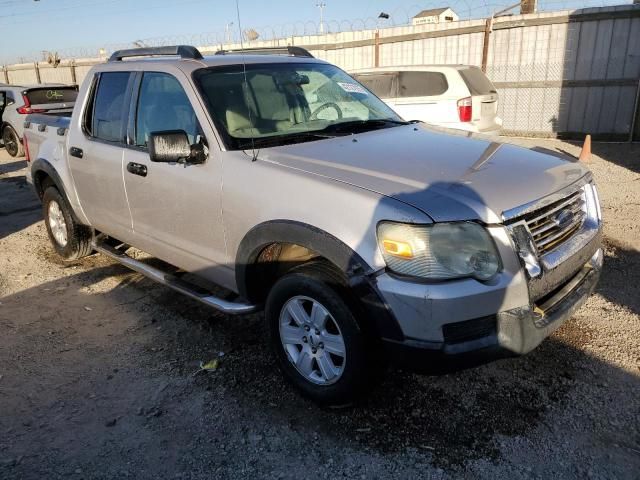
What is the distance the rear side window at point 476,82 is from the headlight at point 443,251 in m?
6.87

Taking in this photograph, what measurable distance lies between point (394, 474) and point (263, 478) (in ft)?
2.05

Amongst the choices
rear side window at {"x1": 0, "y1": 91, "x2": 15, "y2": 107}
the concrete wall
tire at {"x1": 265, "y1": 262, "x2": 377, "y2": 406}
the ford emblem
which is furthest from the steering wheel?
rear side window at {"x1": 0, "y1": 91, "x2": 15, "y2": 107}

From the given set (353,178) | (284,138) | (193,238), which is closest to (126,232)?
(193,238)

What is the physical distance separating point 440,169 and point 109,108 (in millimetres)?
2881

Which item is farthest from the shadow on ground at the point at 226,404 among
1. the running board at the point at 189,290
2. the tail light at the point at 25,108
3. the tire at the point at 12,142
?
the tire at the point at 12,142

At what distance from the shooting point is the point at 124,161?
4.02m

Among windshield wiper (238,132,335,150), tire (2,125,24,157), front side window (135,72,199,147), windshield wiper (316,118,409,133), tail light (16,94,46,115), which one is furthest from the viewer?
tire (2,125,24,157)

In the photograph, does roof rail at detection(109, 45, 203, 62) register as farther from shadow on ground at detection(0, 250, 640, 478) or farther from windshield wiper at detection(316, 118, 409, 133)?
shadow on ground at detection(0, 250, 640, 478)

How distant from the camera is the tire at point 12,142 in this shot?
1283cm

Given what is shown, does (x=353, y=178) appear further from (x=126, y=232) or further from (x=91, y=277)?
(x=91, y=277)

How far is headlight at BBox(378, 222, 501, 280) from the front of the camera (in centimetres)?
245

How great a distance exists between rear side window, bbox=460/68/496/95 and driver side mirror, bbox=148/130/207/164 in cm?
652

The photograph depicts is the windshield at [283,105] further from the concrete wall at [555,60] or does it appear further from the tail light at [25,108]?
the tail light at [25,108]

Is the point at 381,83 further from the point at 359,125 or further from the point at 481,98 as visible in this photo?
the point at 359,125
